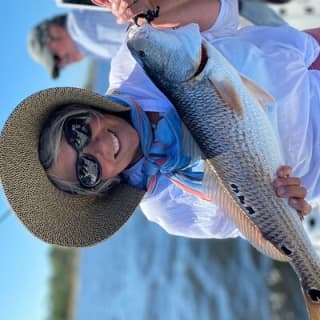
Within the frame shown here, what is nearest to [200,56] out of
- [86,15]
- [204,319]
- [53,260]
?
[86,15]

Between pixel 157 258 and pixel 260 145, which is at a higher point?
pixel 260 145

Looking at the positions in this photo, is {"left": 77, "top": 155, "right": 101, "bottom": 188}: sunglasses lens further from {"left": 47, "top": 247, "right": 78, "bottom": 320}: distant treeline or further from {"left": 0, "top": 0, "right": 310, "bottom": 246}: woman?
{"left": 47, "top": 247, "right": 78, "bottom": 320}: distant treeline

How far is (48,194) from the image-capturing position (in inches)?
113

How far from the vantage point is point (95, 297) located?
1636cm

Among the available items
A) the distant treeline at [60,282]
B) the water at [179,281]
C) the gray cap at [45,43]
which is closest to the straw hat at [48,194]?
the gray cap at [45,43]

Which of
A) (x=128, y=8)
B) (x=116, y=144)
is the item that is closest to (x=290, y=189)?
(x=116, y=144)

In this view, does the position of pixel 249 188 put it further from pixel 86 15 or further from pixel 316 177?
pixel 86 15

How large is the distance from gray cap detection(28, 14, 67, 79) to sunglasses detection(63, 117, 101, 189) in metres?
2.67

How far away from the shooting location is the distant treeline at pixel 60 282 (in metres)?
26.6

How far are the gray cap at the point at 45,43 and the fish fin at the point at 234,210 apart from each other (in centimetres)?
289

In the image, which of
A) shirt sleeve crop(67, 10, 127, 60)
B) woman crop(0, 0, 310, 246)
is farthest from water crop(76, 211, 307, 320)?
woman crop(0, 0, 310, 246)

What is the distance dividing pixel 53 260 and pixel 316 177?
26.2 meters

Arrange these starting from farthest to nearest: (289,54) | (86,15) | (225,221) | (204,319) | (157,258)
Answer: (157,258) → (204,319) → (86,15) → (225,221) → (289,54)

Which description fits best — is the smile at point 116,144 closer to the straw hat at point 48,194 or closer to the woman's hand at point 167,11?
the straw hat at point 48,194
